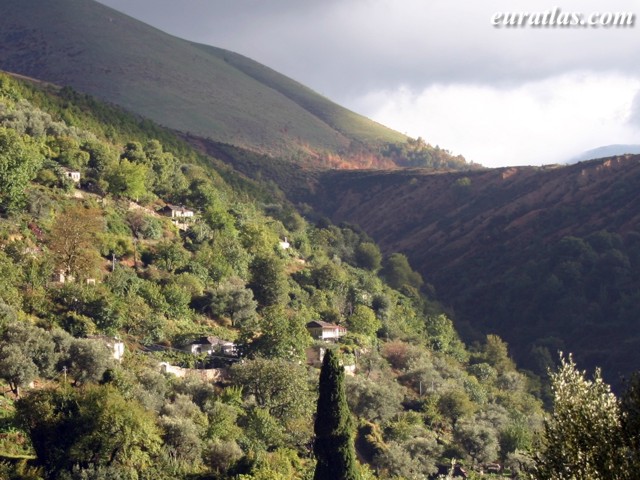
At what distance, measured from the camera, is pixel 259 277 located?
76.2 m

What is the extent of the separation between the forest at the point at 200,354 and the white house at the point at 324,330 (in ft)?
2.80

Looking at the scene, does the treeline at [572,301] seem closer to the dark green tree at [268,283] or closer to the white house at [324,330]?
the white house at [324,330]

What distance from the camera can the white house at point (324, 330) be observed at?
7150cm

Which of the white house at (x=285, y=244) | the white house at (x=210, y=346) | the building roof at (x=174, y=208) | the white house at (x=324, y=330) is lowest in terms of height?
the white house at (x=210, y=346)

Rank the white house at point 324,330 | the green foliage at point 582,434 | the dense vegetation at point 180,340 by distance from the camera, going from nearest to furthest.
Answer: the green foliage at point 582,434 → the dense vegetation at point 180,340 → the white house at point 324,330

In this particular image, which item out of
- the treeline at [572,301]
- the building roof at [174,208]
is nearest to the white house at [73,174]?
the building roof at [174,208]

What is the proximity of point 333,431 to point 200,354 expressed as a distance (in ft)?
48.8

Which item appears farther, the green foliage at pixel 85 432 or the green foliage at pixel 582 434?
the green foliage at pixel 85 432

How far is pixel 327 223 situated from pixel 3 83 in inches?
1924

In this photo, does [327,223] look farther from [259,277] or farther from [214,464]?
[214,464]

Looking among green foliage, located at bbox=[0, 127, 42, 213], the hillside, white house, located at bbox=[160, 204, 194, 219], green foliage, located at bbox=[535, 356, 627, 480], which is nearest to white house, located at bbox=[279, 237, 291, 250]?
white house, located at bbox=[160, 204, 194, 219]

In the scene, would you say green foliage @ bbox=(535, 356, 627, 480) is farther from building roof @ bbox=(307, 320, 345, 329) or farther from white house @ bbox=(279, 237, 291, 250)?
white house @ bbox=(279, 237, 291, 250)

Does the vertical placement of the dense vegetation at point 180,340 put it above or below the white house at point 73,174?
below

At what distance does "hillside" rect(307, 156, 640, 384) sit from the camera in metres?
110
